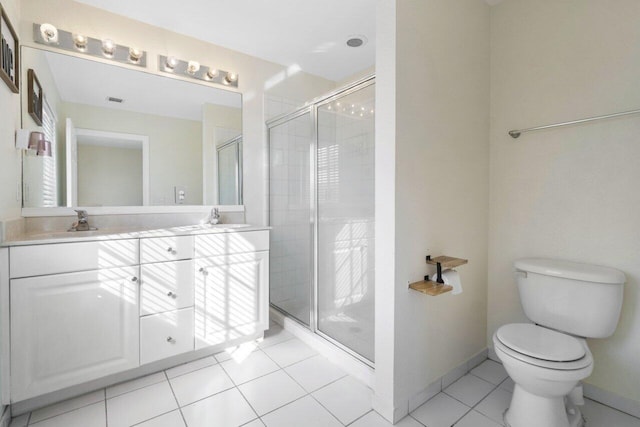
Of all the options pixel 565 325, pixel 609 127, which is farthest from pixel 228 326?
pixel 609 127

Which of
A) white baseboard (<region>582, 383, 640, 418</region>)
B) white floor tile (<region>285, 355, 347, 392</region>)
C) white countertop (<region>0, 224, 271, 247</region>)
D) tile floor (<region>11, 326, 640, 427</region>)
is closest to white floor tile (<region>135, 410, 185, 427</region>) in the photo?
tile floor (<region>11, 326, 640, 427</region>)

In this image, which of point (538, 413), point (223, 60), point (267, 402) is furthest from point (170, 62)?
point (538, 413)

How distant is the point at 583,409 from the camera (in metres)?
1.54

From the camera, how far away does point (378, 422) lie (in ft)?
4.68

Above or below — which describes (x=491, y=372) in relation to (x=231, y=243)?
below

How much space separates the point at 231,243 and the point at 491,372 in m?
1.88

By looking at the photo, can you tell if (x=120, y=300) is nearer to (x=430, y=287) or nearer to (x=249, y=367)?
(x=249, y=367)

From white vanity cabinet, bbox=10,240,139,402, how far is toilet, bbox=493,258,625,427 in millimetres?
1977

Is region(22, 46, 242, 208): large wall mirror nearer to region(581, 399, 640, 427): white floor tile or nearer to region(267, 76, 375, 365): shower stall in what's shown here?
region(267, 76, 375, 365): shower stall

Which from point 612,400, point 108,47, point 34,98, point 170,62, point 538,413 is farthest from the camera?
point 170,62

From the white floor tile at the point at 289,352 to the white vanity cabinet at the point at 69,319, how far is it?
2.74ft

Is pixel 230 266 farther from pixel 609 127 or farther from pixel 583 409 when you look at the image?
pixel 609 127

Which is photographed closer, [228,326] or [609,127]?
[609,127]

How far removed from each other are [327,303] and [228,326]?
27.8 inches
